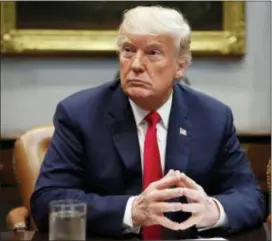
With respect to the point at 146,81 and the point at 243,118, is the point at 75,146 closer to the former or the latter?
the point at 146,81

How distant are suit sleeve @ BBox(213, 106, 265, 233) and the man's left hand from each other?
0.20 ft

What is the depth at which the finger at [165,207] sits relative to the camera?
1.69 meters

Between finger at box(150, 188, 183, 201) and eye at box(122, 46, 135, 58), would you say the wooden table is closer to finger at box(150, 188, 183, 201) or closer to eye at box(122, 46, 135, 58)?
finger at box(150, 188, 183, 201)

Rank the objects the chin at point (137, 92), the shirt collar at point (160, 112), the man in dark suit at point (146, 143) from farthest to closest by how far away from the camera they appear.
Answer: the shirt collar at point (160, 112) < the chin at point (137, 92) < the man in dark suit at point (146, 143)

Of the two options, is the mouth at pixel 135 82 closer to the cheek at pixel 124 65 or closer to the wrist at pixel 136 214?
the cheek at pixel 124 65

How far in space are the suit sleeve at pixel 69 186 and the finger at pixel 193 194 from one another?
0.19 meters

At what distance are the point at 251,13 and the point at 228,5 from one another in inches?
6.0

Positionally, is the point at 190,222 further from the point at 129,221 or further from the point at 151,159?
the point at 151,159

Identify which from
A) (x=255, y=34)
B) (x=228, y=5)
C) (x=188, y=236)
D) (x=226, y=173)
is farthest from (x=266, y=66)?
(x=188, y=236)

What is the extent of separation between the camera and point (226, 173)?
6.78 ft

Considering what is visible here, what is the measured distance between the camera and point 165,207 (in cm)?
170

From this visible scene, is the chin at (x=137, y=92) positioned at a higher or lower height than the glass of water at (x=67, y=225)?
higher

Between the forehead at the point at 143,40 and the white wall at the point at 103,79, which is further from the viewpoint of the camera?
the white wall at the point at 103,79

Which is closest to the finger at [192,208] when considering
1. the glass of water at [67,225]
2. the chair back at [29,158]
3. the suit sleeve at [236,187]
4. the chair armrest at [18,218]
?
the suit sleeve at [236,187]
